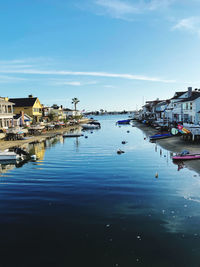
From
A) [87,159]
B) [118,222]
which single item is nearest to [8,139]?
[87,159]

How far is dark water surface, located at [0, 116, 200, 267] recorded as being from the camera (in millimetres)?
9648

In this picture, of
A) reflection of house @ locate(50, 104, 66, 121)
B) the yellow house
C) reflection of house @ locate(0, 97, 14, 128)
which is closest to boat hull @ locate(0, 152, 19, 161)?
reflection of house @ locate(0, 97, 14, 128)

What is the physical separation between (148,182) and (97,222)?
29.6 feet

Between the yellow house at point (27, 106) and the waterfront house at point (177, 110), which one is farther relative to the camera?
the yellow house at point (27, 106)

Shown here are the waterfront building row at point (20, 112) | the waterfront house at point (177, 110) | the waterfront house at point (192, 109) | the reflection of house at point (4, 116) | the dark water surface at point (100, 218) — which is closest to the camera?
the dark water surface at point (100, 218)

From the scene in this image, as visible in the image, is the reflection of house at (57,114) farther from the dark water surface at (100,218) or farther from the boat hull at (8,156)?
the dark water surface at (100,218)

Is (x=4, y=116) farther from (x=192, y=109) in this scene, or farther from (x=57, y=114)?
(x=57, y=114)

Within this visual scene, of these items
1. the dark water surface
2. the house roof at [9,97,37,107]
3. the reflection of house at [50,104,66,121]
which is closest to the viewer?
the dark water surface

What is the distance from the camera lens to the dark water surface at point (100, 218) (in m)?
9.65

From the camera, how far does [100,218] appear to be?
13219 mm

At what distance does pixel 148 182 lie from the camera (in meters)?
19.9

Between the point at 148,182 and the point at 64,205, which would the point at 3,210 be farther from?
the point at 148,182

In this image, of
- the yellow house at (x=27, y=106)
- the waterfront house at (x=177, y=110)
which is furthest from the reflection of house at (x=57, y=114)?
the waterfront house at (x=177, y=110)

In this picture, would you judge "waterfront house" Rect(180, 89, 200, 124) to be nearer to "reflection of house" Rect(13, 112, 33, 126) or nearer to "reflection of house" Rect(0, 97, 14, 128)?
"reflection of house" Rect(0, 97, 14, 128)
